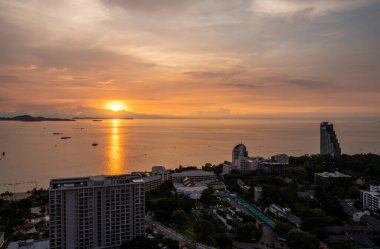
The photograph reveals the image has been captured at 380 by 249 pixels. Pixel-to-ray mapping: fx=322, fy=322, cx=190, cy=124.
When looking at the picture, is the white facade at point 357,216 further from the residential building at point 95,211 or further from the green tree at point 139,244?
the residential building at point 95,211

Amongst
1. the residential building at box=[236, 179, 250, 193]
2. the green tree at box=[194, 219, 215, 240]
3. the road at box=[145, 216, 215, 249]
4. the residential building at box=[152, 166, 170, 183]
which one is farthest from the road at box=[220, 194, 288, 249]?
the residential building at box=[152, 166, 170, 183]

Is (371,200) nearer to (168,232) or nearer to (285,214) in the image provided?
(285,214)

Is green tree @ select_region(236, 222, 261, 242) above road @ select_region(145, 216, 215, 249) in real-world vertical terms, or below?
above

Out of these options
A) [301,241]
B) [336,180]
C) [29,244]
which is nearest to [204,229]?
[301,241]

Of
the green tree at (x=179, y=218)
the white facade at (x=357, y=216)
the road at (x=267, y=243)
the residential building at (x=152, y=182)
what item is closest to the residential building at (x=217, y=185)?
the residential building at (x=152, y=182)

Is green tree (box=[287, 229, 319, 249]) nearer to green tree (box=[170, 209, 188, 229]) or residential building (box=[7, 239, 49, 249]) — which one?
green tree (box=[170, 209, 188, 229])
